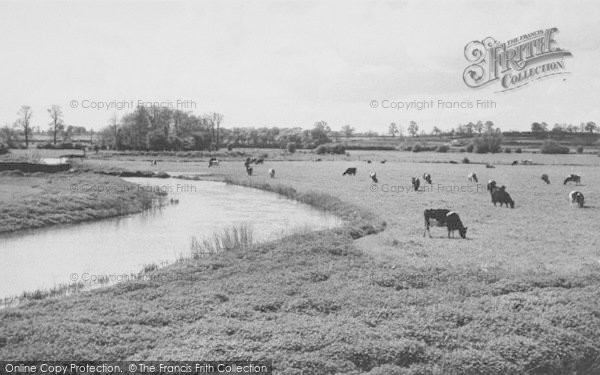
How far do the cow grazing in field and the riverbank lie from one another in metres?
18.3

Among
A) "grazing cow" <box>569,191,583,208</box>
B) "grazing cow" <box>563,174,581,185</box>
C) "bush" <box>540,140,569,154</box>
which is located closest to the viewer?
"grazing cow" <box>569,191,583,208</box>

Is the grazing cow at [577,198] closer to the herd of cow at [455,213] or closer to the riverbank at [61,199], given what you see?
the herd of cow at [455,213]

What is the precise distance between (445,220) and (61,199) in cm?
2213

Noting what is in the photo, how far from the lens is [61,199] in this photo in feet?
107

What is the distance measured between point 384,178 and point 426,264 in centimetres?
3577

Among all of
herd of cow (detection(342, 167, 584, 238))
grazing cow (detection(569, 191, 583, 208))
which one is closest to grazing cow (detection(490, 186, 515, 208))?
herd of cow (detection(342, 167, 584, 238))

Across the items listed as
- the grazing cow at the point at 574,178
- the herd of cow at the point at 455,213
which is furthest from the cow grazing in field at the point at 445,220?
the grazing cow at the point at 574,178

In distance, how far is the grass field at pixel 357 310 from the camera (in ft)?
35.2

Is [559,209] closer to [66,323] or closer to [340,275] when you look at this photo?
[340,275]

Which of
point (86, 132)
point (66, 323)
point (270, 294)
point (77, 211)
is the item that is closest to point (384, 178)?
point (77, 211)

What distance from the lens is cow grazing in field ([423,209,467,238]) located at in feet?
73.9

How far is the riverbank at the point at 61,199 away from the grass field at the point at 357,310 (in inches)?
561

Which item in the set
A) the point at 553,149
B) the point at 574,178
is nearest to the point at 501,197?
the point at 574,178

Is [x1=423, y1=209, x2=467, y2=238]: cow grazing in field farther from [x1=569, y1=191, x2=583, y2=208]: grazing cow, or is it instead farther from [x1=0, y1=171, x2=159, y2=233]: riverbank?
[x1=0, y1=171, x2=159, y2=233]: riverbank
